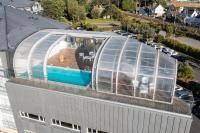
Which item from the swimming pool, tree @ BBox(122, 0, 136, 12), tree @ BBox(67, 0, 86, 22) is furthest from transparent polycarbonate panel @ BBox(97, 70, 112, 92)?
tree @ BBox(122, 0, 136, 12)

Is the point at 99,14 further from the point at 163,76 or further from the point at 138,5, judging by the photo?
the point at 163,76

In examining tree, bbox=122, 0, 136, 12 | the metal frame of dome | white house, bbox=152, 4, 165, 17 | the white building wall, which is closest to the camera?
the metal frame of dome

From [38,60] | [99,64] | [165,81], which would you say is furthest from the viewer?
[38,60]

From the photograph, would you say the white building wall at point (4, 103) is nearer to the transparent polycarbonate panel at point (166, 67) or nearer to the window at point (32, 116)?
the window at point (32, 116)

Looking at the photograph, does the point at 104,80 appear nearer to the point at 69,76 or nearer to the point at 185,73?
the point at 69,76

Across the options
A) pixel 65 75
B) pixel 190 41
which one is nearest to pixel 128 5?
pixel 190 41

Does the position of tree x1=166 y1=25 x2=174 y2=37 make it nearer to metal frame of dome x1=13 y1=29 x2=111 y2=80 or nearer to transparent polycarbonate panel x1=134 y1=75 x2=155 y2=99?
metal frame of dome x1=13 y1=29 x2=111 y2=80
